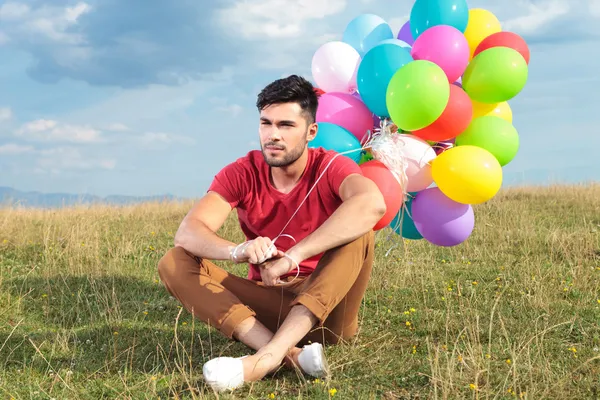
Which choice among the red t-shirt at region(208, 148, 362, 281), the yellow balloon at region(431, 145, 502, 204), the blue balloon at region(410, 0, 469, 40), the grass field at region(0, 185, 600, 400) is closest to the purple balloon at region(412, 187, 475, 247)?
the yellow balloon at region(431, 145, 502, 204)

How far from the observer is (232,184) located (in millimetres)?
4574

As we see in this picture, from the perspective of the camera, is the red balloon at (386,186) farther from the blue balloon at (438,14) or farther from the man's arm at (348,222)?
the blue balloon at (438,14)

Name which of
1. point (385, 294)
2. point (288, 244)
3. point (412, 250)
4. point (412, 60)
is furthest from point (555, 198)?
point (288, 244)

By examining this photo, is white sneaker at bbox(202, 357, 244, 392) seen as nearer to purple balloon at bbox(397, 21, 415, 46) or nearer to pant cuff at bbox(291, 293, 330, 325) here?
pant cuff at bbox(291, 293, 330, 325)

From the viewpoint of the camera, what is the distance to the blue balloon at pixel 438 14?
5766 millimetres

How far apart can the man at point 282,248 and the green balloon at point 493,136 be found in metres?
1.72

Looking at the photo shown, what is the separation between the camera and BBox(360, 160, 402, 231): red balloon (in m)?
5.08

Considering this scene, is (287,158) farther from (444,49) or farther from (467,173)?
(444,49)

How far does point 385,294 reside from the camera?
671cm

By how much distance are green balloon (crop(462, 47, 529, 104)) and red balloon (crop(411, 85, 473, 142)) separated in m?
0.24

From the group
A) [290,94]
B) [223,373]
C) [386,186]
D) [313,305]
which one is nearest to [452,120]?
[386,186]

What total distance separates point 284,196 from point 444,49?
2.13 m

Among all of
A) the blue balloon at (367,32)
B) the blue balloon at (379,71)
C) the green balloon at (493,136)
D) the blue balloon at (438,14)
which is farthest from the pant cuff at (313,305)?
the blue balloon at (367,32)

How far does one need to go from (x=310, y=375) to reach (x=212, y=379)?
0.74 m
